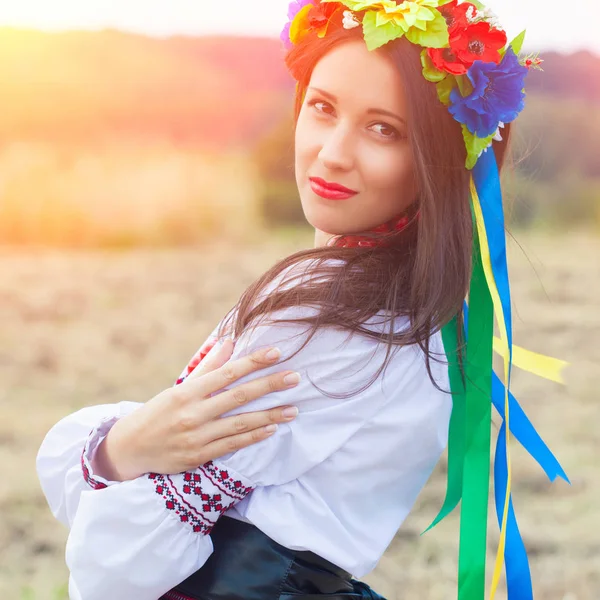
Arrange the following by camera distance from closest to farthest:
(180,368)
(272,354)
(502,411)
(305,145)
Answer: (272,354)
(305,145)
(502,411)
(180,368)

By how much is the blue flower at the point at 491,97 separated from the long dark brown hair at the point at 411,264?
30 mm

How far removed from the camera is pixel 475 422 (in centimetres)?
131

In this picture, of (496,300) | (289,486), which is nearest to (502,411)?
(496,300)

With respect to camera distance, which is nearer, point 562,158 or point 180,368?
point 180,368

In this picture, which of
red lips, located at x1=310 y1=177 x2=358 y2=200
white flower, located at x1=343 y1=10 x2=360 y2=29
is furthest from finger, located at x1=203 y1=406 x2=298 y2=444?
white flower, located at x1=343 y1=10 x2=360 y2=29

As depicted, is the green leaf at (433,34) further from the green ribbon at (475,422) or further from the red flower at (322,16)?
the green ribbon at (475,422)

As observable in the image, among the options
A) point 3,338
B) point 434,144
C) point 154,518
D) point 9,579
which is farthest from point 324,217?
point 3,338

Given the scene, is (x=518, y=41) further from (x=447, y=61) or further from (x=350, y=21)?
(x=350, y=21)

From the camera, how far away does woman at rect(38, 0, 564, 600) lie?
1.08m

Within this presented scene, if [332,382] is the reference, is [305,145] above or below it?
above

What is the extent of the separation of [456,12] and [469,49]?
2.5 inches

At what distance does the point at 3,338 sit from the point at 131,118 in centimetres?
368

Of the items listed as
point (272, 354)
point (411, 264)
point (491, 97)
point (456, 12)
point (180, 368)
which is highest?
point (456, 12)

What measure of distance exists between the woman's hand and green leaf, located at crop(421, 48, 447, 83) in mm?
443
